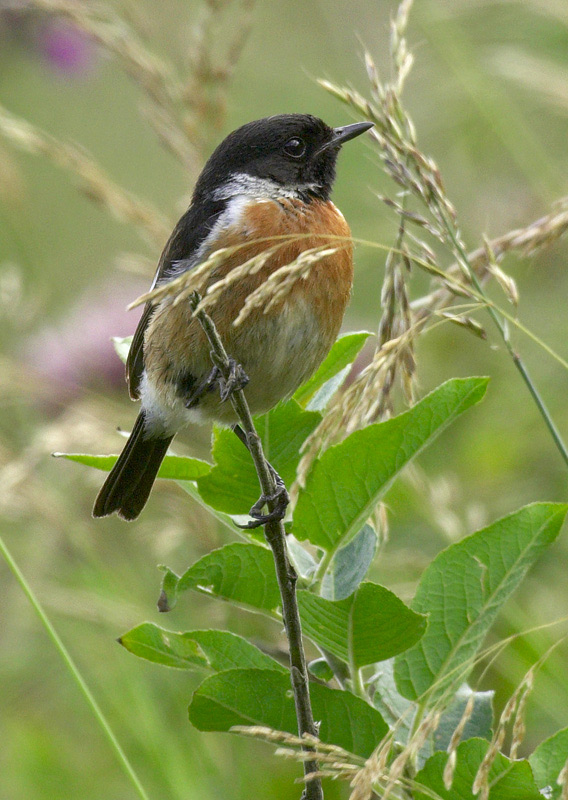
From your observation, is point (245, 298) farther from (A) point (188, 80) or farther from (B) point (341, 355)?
(A) point (188, 80)

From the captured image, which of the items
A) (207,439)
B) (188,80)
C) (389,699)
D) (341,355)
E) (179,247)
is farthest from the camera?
(207,439)

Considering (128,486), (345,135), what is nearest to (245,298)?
(128,486)

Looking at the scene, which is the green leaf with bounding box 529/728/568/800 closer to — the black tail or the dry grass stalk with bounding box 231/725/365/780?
the dry grass stalk with bounding box 231/725/365/780

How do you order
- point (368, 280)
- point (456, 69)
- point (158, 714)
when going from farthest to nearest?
point (368, 280), point (456, 69), point (158, 714)

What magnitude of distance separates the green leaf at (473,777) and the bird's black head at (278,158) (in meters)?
1.73

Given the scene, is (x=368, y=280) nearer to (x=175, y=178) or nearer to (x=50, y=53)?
(x=50, y=53)

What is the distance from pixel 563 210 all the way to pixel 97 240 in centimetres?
498

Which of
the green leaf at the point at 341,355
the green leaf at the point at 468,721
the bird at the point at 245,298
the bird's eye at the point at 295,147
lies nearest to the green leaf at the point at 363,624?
the green leaf at the point at 468,721

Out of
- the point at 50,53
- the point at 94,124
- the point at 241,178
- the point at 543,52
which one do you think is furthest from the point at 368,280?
the point at 94,124

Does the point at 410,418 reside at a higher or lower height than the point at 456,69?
lower

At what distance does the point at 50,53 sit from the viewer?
5.38 m

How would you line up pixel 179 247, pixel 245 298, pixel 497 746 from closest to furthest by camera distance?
1. pixel 497 746
2. pixel 245 298
3. pixel 179 247

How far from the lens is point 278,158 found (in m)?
2.90

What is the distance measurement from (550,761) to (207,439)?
241 centimetres
